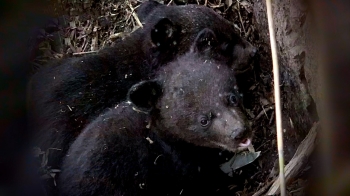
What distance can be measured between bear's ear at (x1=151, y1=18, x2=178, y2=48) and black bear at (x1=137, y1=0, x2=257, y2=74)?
10cm

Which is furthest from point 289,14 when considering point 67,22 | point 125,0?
point 67,22

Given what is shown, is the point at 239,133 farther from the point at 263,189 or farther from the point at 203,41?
the point at 203,41

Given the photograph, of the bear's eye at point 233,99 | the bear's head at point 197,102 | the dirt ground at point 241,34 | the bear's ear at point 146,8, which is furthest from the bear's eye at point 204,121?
the bear's ear at point 146,8

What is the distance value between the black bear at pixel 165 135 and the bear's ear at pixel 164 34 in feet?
1.53

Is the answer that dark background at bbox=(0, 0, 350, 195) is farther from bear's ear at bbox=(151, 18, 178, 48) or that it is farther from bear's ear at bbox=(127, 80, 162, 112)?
bear's ear at bbox=(151, 18, 178, 48)

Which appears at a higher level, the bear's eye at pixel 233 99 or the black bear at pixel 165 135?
the bear's eye at pixel 233 99

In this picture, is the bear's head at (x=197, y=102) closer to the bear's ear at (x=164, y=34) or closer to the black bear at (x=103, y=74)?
the black bear at (x=103, y=74)

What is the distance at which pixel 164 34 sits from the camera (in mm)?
4656

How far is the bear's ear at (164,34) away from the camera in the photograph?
4582 mm

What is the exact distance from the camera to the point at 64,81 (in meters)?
4.38

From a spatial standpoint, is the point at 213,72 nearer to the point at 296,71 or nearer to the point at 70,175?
the point at 296,71

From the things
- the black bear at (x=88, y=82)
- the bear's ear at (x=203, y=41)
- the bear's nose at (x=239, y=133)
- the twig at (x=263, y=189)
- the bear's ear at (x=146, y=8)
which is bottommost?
the twig at (x=263, y=189)

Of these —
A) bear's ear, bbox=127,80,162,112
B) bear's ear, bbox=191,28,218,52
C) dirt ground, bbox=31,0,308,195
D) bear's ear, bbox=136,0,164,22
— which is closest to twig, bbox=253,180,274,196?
dirt ground, bbox=31,0,308,195

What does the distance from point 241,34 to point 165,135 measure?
1604 mm
